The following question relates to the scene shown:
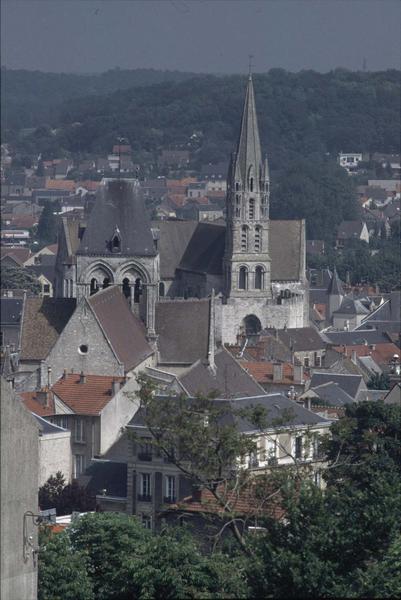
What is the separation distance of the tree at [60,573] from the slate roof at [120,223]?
29685mm

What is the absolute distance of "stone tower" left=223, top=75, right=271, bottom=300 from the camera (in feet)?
270

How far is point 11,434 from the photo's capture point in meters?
21.6

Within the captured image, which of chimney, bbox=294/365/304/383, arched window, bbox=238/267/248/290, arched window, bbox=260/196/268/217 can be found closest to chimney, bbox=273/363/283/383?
chimney, bbox=294/365/304/383

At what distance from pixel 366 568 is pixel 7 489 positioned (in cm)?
628

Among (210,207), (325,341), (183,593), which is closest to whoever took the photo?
(183,593)

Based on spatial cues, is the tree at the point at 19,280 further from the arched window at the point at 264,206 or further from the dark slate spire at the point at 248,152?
the dark slate spire at the point at 248,152

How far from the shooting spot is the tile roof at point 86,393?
157ft

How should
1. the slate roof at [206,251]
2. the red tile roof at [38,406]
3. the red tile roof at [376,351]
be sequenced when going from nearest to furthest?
the red tile roof at [38,406] → the red tile roof at [376,351] → the slate roof at [206,251]

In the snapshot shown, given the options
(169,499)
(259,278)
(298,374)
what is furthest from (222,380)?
(259,278)

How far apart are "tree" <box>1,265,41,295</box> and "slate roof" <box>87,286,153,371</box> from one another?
4822 centimetres

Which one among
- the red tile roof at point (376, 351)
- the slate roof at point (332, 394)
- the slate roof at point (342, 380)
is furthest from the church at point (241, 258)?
the slate roof at point (332, 394)

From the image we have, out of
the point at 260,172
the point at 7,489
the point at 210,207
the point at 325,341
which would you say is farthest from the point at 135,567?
the point at 210,207

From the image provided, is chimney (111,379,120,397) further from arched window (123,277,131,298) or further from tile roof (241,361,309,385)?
arched window (123,277,131,298)

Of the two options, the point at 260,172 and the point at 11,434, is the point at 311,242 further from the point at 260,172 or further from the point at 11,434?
the point at 11,434
